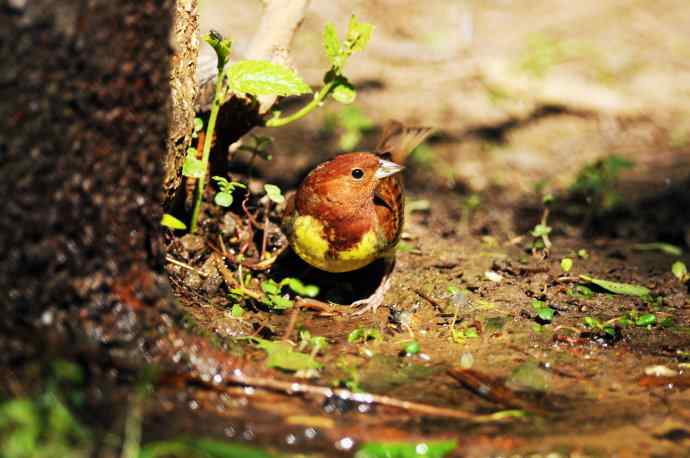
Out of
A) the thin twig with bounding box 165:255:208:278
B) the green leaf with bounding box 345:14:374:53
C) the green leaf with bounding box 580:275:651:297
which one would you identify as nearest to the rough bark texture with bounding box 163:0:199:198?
the thin twig with bounding box 165:255:208:278

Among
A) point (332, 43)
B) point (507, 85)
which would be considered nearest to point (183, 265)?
point (332, 43)

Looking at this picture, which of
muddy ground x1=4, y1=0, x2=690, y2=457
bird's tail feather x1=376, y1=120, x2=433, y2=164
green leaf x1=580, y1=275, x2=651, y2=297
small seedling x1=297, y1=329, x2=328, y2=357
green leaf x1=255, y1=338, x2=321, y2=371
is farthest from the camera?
bird's tail feather x1=376, y1=120, x2=433, y2=164

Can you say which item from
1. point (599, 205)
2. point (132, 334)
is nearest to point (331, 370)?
point (132, 334)

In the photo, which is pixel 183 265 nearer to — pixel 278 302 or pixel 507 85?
pixel 278 302

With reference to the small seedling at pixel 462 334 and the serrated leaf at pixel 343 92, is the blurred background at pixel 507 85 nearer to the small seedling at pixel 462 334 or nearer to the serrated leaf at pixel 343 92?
the serrated leaf at pixel 343 92

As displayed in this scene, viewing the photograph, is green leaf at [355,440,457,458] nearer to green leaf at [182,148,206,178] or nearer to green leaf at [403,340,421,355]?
green leaf at [403,340,421,355]

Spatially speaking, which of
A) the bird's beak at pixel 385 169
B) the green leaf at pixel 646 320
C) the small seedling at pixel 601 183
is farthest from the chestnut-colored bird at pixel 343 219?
the small seedling at pixel 601 183
